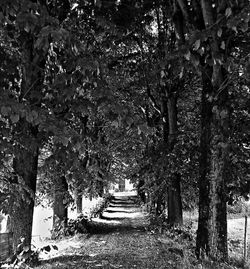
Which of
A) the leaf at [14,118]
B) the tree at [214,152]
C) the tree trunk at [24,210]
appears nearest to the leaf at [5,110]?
the leaf at [14,118]

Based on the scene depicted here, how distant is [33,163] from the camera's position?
23.6ft

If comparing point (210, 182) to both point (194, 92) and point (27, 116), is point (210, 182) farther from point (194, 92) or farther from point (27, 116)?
point (194, 92)

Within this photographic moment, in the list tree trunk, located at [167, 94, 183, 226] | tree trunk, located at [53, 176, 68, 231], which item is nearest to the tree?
tree trunk, located at [167, 94, 183, 226]

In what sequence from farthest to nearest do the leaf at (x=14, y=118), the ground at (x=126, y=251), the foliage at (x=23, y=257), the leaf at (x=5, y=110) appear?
the ground at (x=126, y=251) → the foliage at (x=23, y=257) → the leaf at (x=14, y=118) → the leaf at (x=5, y=110)

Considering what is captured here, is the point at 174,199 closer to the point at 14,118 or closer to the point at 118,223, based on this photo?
the point at 118,223

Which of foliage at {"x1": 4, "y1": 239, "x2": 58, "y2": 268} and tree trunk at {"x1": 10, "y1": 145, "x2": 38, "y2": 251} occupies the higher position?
tree trunk at {"x1": 10, "y1": 145, "x2": 38, "y2": 251}

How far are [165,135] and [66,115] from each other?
803 cm

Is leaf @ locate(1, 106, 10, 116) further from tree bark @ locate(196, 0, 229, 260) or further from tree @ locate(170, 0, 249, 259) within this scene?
tree bark @ locate(196, 0, 229, 260)

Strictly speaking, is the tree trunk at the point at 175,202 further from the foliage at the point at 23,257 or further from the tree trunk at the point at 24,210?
the foliage at the point at 23,257

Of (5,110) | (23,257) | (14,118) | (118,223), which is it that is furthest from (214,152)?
(118,223)

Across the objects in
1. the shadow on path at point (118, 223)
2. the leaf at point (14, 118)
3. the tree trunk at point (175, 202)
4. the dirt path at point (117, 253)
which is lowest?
the shadow on path at point (118, 223)

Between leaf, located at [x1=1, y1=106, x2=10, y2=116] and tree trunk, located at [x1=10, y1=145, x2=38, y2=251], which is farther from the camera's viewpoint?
tree trunk, located at [x1=10, y1=145, x2=38, y2=251]

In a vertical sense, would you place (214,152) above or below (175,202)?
above

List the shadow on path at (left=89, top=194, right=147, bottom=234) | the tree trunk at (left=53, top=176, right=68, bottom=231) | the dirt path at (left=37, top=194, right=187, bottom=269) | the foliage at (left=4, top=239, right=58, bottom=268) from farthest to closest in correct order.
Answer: the shadow on path at (left=89, top=194, right=147, bottom=234) < the tree trunk at (left=53, top=176, right=68, bottom=231) < the dirt path at (left=37, top=194, right=187, bottom=269) < the foliage at (left=4, top=239, right=58, bottom=268)
